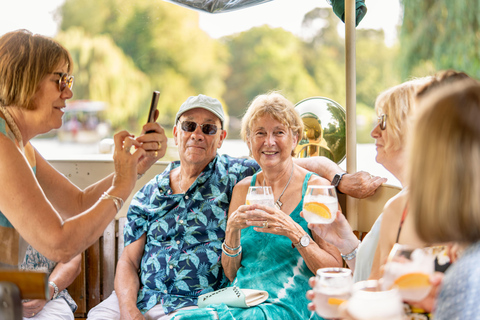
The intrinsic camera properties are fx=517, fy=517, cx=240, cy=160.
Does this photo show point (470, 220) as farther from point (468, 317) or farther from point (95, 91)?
point (95, 91)

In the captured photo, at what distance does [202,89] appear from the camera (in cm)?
3538

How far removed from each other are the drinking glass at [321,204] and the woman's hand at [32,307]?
1.56 m

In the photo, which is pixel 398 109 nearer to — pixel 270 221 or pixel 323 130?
pixel 270 221

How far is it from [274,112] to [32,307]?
1667 millimetres

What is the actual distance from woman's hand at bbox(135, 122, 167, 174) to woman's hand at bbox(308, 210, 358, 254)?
863 millimetres

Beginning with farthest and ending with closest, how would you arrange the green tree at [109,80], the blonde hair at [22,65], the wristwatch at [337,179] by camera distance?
the green tree at [109,80] < the wristwatch at [337,179] < the blonde hair at [22,65]

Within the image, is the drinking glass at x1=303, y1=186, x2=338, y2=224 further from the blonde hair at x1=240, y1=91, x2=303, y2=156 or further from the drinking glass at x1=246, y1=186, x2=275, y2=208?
the blonde hair at x1=240, y1=91, x2=303, y2=156

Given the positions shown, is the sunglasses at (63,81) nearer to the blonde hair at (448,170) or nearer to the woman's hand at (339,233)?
the woman's hand at (339,233)

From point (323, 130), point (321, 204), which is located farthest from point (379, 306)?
point (323, 130)

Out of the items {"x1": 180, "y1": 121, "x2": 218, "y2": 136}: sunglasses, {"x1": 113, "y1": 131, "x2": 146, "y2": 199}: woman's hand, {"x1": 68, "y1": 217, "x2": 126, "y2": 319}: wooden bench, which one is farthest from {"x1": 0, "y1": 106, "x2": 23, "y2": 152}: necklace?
{"x1": 68, "y1": 217, "x2": 126, "y2": 319}: wooden bench

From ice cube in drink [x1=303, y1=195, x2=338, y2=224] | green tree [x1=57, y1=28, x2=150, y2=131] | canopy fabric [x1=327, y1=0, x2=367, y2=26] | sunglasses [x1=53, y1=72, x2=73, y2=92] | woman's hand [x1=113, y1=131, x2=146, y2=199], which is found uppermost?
green tree [x1=57, y1=28, x2=150, y2=131]

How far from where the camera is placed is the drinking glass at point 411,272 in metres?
1.25

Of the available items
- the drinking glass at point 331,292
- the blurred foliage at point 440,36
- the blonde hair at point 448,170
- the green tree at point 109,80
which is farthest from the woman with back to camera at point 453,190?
the green tree at point 109,80

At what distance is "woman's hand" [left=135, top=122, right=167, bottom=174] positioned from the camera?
2514 millimetres
